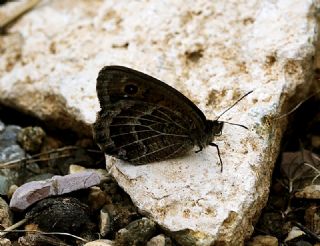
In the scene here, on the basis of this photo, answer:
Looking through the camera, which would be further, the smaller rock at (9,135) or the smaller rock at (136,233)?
the smaller rock at (9,135)

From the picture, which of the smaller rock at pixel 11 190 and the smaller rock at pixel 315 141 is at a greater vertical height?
the smaller rock at pixel 315 141

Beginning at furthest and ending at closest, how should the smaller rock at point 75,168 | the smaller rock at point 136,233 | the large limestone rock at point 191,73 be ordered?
1. the smaller rock at point 75,168
2. the large limestone rock at point 191,73
3. the smaller rock at point 136,233

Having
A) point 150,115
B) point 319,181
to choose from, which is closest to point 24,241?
point 150,115

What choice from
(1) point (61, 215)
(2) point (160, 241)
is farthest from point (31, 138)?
(2) point (160, 241)

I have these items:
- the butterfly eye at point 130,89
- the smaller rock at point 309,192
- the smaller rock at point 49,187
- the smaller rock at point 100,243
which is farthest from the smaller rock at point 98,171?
the smaller rock at point 309,192

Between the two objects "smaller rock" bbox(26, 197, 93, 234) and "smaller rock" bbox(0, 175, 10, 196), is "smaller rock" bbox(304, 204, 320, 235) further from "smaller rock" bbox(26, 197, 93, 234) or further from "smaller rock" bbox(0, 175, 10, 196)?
"smaller rock" bbox(0, 175, 10, 196)

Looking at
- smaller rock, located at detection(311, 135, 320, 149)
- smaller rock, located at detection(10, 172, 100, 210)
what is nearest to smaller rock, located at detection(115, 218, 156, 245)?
smaller rock, located at detection(10, 172, 100, 210)

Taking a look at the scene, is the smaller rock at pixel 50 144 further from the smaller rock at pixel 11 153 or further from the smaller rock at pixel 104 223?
the smaller rock at pixel 104 223
